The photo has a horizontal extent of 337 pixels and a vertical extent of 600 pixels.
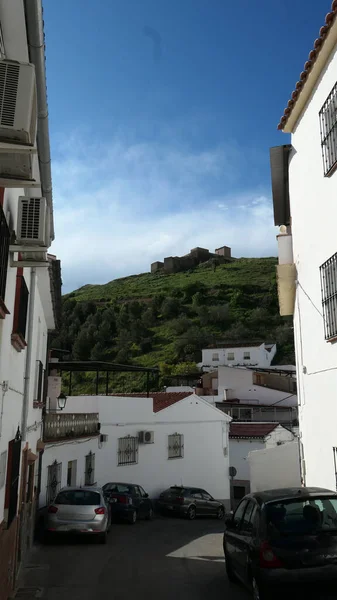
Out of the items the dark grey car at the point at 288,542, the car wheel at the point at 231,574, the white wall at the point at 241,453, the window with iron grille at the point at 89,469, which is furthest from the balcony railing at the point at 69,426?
the white wall at the point at 241,453

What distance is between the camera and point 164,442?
907 inches

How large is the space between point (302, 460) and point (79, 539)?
20.0ft

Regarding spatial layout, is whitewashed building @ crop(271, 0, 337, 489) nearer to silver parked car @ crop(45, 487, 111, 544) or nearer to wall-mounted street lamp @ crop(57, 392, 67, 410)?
silver parked car @ crop(45, 487, 111, 544)

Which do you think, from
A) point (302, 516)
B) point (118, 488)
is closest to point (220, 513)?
point (118, 488)

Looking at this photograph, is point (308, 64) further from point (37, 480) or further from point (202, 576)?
point (37, 480)

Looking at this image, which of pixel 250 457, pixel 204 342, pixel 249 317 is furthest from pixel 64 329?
pixel 250 457

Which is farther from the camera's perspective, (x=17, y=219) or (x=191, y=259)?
(x=191, y=259)

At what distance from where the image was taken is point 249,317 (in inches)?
3056

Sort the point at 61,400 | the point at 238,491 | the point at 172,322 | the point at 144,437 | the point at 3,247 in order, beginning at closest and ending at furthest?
the point at 3,247 → the point at 61,400 → the point at 144,437 → the point at 238,491 → the point at 172,322

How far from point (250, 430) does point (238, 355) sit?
31.2m

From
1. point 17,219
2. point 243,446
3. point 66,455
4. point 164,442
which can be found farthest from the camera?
point 243,446

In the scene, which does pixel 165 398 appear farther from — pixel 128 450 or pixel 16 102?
pixel 16 102

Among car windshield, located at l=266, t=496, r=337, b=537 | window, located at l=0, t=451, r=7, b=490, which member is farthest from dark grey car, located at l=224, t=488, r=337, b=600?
window, located at l=0, t=451, r=7, b=490

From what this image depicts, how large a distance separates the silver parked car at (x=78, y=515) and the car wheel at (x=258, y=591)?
646cm
